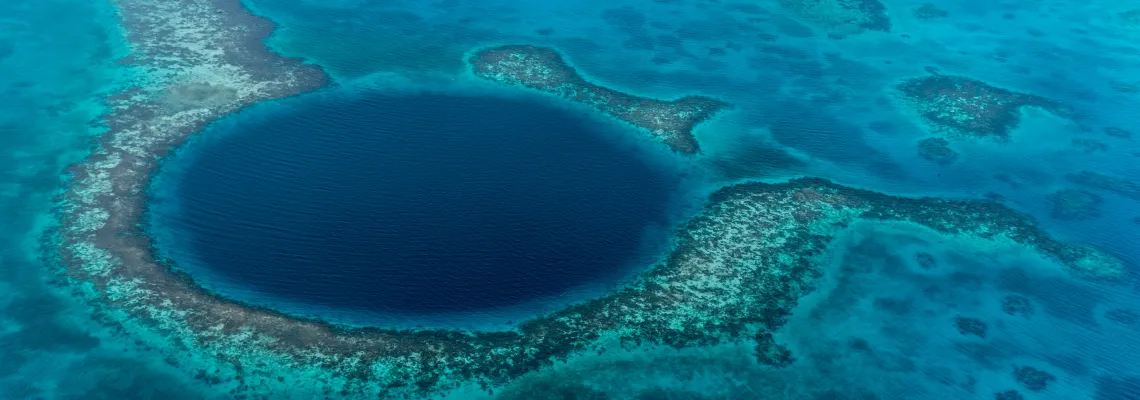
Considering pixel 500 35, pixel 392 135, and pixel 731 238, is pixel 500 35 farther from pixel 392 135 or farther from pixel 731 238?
pixel 731 238

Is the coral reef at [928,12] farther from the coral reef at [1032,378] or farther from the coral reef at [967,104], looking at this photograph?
the coral reef at [1032,378]

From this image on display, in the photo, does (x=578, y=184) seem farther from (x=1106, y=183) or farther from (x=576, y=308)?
(x=1106, y=183)

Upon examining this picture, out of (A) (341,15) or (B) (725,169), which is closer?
(B) (725,169)

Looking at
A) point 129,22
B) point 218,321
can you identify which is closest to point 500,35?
point 129,22

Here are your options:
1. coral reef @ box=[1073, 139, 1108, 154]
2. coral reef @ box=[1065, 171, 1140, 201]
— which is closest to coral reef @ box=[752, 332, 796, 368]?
coral reef @ box=[1065, 171, 1140, 201]

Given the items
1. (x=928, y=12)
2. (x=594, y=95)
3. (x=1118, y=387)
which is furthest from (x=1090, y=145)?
(x=594, y=95)

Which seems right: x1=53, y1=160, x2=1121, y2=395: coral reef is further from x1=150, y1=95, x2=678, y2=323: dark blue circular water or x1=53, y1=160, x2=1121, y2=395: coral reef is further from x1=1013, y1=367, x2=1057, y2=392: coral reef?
x1=1013, y1=367, x2=1057, y2=392: coral reef
